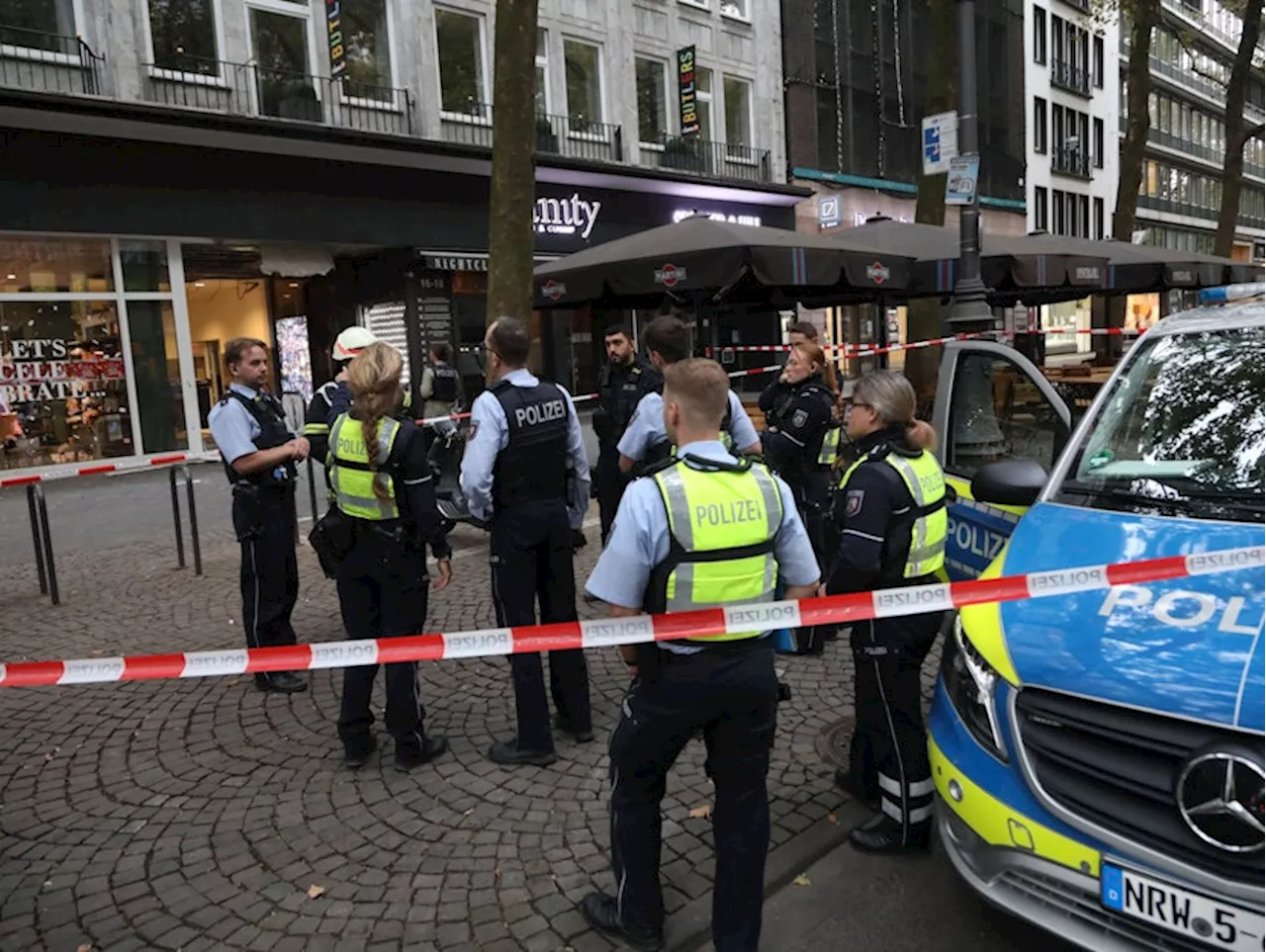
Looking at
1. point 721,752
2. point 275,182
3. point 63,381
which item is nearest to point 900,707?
point 721,752

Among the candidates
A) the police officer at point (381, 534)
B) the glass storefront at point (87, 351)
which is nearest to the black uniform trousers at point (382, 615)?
the police officer at point (381, 534)

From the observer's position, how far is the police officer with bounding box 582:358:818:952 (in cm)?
260

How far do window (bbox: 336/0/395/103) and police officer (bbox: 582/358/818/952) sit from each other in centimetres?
1585

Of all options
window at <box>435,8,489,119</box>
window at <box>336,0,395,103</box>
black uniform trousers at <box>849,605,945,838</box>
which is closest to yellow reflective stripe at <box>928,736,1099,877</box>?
black uniform trousers at <box>849,605,945,838</box>

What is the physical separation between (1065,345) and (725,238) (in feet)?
108

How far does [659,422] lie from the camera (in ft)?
17.1

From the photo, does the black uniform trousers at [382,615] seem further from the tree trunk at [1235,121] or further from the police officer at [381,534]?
the tree trunk at [1235,121]

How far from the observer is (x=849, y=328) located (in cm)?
2706

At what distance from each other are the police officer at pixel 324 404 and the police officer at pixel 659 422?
1466 mm

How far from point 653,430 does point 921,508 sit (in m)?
2.08

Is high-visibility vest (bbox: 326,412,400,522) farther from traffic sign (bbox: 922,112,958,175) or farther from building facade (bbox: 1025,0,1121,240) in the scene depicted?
building facade (bbox: 1025,0,1121,240)

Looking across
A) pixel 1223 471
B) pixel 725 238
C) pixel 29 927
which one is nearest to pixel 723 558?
pixel 1223 471

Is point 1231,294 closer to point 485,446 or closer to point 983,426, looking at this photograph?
point 983,426

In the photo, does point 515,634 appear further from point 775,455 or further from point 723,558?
point 775,455
